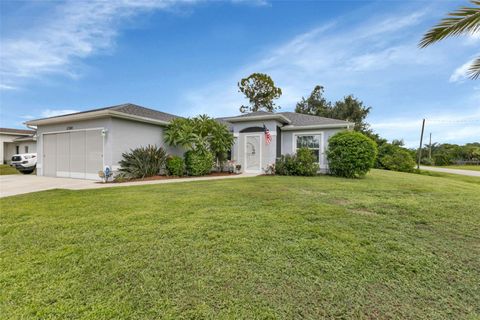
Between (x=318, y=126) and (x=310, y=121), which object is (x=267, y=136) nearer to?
(x=318, y=126)

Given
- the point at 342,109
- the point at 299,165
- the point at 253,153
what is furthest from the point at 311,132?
the point at 342,109

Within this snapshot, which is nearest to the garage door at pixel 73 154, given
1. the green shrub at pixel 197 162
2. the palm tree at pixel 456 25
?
the green shrub at pixel 197 162

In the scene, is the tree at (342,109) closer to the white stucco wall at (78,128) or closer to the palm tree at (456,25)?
the palm tree at (456,25)

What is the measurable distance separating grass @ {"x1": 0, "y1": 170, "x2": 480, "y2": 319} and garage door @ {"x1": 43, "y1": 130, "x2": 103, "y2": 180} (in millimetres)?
A: 6902

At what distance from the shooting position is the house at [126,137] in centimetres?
1077

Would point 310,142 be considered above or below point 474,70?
below

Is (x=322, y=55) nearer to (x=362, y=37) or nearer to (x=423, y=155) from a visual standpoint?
(x=362, y=37)

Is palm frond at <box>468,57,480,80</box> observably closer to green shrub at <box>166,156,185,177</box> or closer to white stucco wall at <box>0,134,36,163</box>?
green shrub at <box>166,156,185,177</box>

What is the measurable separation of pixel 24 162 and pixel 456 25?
69.7ft

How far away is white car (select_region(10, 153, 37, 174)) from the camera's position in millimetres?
14148

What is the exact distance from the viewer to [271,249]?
9.73 feet

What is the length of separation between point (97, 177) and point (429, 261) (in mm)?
12737

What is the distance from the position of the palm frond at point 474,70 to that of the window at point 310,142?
314 inches

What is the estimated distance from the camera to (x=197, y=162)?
12227mm
